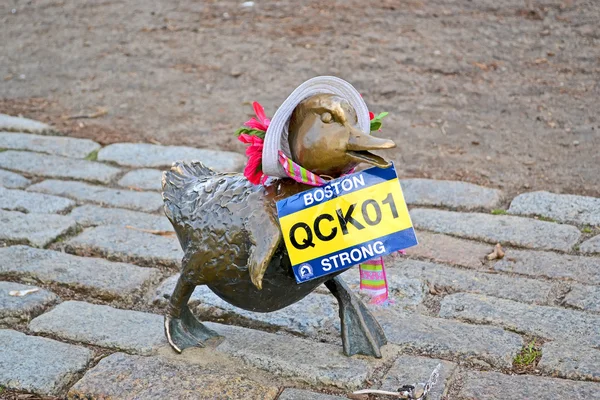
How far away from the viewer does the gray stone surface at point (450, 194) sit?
14.0 feet

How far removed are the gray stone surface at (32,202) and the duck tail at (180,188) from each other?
1.67 metres

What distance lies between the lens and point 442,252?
3.76 metres

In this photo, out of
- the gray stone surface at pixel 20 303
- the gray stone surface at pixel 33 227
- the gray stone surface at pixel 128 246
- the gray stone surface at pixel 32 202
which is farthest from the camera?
the gray stone surface at pixel 32 202

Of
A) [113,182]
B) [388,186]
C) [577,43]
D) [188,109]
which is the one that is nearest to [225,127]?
[188,109]

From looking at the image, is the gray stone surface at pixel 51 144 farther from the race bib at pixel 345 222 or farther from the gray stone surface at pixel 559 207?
the race bib at pixel 345 222

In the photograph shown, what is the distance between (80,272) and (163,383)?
1087 mm

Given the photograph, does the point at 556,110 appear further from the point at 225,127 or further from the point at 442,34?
the point at 225,127

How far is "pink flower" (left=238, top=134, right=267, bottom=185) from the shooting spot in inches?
100

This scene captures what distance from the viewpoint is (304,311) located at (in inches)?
128

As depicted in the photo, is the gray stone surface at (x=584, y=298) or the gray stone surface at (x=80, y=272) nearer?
the gray stone surface at (x=584, y=298)

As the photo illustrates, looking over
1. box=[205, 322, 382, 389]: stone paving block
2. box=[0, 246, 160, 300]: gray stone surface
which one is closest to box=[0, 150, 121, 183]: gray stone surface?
box=[0, 246, 160, 300]: gray stone surface

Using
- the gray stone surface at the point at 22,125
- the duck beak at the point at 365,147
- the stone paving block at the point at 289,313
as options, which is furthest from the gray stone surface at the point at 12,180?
the duck beak at the point at 365,147

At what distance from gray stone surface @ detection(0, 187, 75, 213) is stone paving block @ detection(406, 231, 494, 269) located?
1960mm

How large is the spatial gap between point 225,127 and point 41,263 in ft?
6.89
